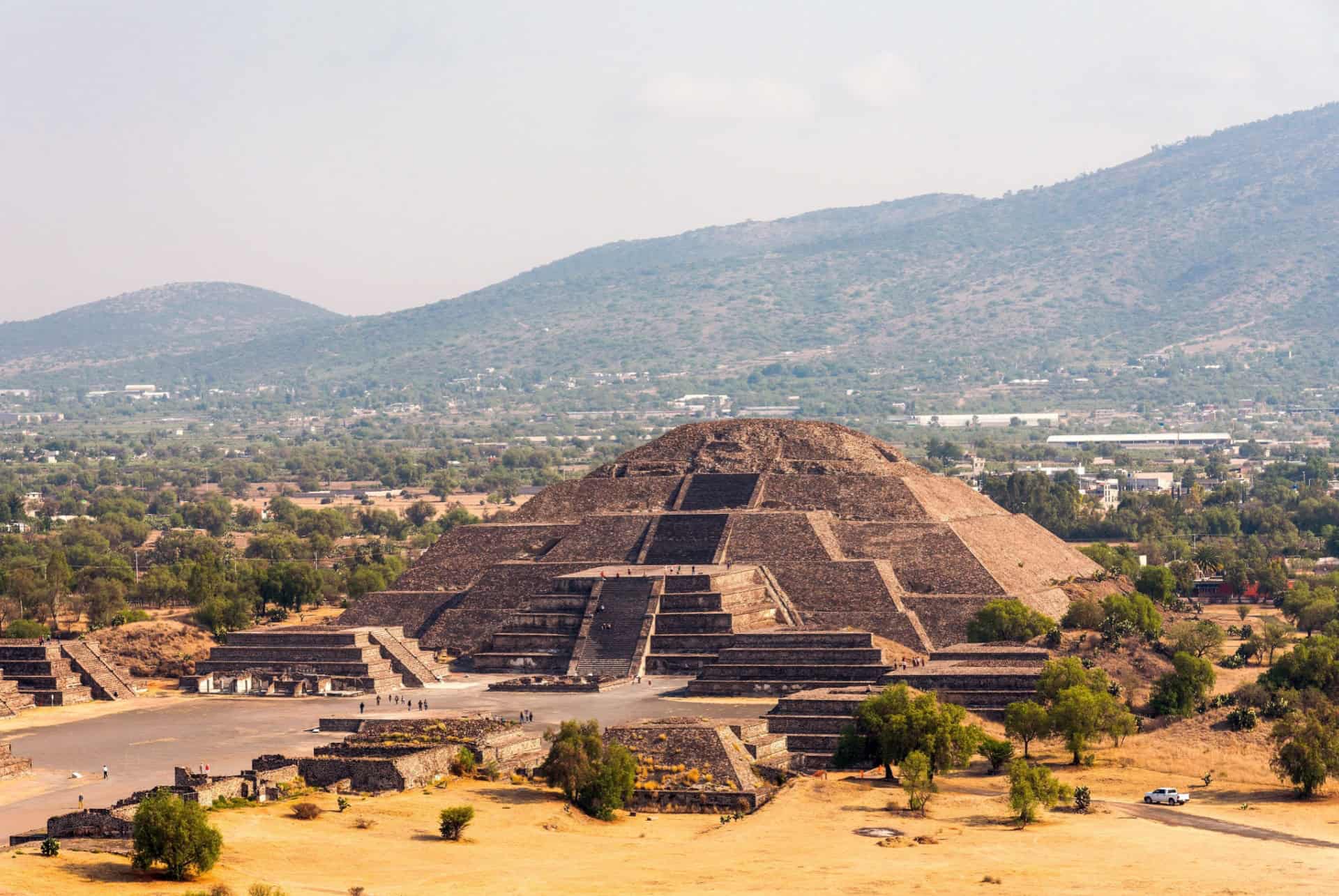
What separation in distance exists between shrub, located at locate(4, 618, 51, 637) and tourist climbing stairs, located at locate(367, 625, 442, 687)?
55.6 ft

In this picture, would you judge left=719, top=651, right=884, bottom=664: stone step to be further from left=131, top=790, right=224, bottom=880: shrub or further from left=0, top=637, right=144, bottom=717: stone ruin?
left=131, top=790, right=224, bottom=880: shrub

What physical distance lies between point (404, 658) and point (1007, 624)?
78.6ft

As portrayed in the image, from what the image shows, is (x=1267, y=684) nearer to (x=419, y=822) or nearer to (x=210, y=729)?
(x=419, y=822)

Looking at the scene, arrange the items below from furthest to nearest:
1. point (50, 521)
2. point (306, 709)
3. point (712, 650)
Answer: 1. point (50, 521)
2. point (712, 650)
3. point (306, 709)

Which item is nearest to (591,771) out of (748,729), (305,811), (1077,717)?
(748,729)

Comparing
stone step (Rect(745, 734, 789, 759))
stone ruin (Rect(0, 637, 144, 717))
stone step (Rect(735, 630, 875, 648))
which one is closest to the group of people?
stone ruin (Rect(0, 637, 144, 717))

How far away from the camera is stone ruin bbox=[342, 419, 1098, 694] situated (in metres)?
84.7

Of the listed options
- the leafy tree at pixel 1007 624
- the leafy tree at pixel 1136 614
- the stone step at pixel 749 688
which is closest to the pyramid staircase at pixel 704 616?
the stone step at pixel 749 688

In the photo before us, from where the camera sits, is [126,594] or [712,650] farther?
[126,594]

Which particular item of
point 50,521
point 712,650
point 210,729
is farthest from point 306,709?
point 50,521

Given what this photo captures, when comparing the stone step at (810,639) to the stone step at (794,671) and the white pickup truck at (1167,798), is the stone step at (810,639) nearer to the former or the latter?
the stone step at (794,671)

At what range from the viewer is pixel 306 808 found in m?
55.2

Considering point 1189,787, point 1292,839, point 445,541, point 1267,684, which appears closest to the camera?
point 1292,839

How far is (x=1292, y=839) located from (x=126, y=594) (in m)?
70.2
